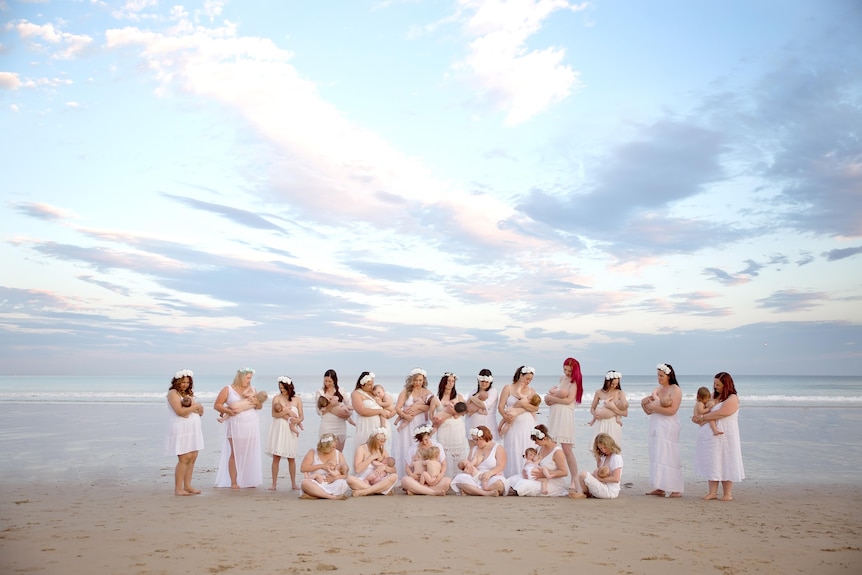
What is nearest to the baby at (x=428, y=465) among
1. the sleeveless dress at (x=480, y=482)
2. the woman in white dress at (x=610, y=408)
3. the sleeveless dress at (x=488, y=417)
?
the sleeveless dress at (x=480, y=482)

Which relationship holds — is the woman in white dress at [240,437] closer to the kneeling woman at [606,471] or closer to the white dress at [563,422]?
the white dress at [563,422]

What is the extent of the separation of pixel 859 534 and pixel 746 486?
3.21m

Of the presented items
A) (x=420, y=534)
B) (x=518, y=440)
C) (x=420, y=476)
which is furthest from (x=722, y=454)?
(x=420, y=534)

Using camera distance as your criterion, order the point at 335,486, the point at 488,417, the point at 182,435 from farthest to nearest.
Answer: the point at 488,417 < the point at 182,435 < the point at 335,486

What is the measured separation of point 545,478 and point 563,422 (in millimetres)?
879

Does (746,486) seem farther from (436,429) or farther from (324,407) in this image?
(324,407)

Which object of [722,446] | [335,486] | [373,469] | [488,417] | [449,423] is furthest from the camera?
[488,417]

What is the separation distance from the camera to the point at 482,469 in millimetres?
9203

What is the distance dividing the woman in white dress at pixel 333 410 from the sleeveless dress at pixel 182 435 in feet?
5.36

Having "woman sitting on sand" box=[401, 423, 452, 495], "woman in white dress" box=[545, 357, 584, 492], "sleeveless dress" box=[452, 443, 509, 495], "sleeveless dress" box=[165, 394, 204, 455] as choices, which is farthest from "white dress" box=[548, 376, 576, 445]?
"sleeveless dress" box=[165, 394, 204, 455]

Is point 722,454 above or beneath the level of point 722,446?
beneath

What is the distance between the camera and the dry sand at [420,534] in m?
5.41

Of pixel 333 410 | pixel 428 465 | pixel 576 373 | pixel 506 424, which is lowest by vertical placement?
pixel 428 465

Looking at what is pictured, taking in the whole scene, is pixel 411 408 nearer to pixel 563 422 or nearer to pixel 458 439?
pixel 458 439
